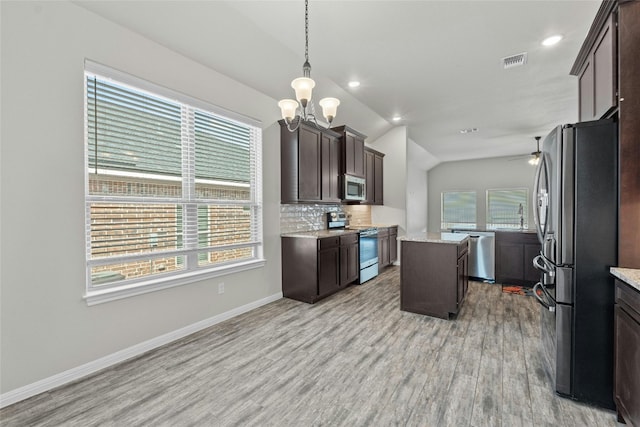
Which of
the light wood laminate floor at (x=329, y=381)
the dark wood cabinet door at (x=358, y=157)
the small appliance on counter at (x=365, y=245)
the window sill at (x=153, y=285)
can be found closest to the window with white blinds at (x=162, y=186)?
the window sill at (x=153, y=285)

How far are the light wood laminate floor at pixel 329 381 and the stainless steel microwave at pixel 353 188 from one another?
2.30 meters

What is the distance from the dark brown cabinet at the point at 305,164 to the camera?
4102mm

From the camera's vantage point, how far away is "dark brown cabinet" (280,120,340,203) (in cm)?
410

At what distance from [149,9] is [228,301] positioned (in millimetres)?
2935

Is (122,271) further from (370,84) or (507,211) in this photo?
(507,211)

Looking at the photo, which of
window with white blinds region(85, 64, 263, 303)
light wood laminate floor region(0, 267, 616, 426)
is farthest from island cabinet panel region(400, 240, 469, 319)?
window with white blinds region(85, 64, 263, 303)

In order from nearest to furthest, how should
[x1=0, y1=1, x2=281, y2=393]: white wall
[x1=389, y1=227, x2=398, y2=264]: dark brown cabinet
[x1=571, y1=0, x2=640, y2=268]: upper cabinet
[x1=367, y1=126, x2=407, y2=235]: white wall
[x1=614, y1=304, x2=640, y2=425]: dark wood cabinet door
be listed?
[x1=614, y1=304, x2=640, y2=425]: dark wood cabinet door → [x1=571, y1=0, x2=640, y2=268]: upper cabinet → [x1=0, y1=1, x2=281, y2=393]: white wall → [x1=389, y1=227, x2=398, y2=264]: dark brown cabinet → [x1=367, y1=126, x2=407, y2=235]: white wall

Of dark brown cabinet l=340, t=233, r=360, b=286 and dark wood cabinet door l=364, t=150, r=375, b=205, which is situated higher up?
dark wood cabinet door l=364, t=150, r=375, b=205

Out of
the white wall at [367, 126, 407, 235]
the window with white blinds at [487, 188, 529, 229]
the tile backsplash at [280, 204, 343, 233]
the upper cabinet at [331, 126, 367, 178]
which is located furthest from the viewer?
the window with white blinds at [487, 188, 529, 229]

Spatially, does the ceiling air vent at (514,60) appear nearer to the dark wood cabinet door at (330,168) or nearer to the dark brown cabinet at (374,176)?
the dark wood cabinet door at (330,168)

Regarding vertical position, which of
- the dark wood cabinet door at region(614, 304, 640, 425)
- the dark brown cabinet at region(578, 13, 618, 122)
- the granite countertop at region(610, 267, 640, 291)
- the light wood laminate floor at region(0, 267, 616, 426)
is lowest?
the light wood laminate floor at region(0, 267, 616, 426)

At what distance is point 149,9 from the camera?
2422 millimetres

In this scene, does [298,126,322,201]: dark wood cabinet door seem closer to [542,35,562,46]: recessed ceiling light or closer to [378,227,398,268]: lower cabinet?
[378,227,398,268]: lower cabinet

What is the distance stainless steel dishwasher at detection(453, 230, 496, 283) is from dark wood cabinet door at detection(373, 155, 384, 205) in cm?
201
